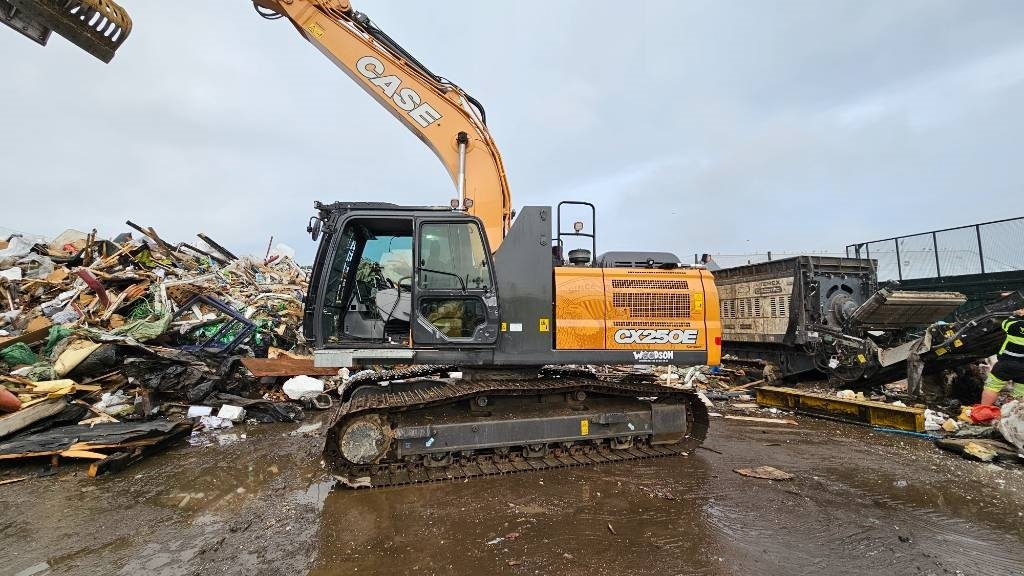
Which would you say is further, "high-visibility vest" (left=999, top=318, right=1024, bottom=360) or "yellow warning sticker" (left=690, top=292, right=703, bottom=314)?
"high-visibility vest" (left=999, top=318, right=1024, bottom=360)

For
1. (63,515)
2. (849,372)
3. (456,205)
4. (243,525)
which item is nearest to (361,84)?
(456,205)

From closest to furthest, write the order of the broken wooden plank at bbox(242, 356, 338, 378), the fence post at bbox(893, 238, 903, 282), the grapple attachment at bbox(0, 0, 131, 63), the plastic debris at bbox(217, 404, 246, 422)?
the grapple attachment at bbox(0, 0, 131, 63) < the plastic debris at bbox(217, 404, 246, 422) < the broken wooden plank at bbox(242, 356, 338, 378) < the fence post at bbox(893, 238, 903, 282)

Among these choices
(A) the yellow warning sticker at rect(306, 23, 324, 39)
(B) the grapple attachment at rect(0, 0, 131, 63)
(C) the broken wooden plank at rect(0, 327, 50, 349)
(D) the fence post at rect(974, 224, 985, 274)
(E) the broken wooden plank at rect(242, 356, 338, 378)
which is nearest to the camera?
(B) the grapple attachment at rect(0, 0, 131, 63)

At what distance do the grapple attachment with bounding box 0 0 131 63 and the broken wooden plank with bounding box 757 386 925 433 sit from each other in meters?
9.47

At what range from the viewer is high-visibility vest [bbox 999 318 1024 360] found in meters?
5.84

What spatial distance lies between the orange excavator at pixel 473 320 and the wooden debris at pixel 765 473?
65 centimetres

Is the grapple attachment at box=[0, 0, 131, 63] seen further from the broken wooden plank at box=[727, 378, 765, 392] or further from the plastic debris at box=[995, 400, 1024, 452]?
the broken wooden plank at box=[727, 378, 765, 392]

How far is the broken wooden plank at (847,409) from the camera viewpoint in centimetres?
601

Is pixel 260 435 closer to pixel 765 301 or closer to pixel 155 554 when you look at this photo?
pixel 155 554

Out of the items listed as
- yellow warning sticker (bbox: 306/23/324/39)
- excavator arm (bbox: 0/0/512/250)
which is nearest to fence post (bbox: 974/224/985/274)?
A: excavator arm (bbox: 0/0/512/250)

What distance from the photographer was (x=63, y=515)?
3793 millimetres

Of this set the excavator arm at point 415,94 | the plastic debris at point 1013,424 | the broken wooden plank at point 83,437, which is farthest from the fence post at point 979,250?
the broken wooden plank at point 83,437

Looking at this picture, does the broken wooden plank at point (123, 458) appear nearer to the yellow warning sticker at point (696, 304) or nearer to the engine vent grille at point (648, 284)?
the engine vent grille at point (648, 284)

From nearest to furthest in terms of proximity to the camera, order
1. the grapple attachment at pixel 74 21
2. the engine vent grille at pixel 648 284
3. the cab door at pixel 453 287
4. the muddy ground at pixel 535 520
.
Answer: the muddy ground at pixel 535 520 → the grapple attachment at pixel 74 21 → the cab door at pixel 453 287 → the engine vent grille at pixel 648 284
